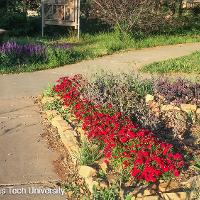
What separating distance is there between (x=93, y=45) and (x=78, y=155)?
31.7 feet

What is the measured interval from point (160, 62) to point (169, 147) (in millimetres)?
7539

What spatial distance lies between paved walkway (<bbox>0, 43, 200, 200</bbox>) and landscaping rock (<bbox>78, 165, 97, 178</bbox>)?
33cm

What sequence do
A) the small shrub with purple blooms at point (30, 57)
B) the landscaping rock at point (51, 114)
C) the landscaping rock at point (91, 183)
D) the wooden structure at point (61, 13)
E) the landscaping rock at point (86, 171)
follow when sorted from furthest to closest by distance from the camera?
the wooden structure at point (61, 13)
the small shrub with purple blooms at point (30, 57)
the landscaping rock at point (51, 114)
the landscaping rock at point (86, 171)
the landscaping rock at point (91, 183)

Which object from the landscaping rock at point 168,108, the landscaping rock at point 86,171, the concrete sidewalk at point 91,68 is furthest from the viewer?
the concrete sidewalk at point 91,68

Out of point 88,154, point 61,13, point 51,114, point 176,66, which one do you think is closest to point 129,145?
point 88,154

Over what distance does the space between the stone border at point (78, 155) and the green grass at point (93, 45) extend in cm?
333

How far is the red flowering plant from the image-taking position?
15.6 feet

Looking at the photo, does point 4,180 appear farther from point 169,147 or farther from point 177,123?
point 177,123

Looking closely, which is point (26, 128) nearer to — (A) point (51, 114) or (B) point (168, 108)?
(A) point (51, 114)

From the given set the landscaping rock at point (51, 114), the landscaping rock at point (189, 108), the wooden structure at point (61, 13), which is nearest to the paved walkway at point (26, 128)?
the landscaping rock at point (51, 114)

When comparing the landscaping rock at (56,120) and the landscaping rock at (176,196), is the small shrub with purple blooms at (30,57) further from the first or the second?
the landscaping rock at (176,196)

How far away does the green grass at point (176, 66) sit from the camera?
11.2 metres

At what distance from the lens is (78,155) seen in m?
5.54

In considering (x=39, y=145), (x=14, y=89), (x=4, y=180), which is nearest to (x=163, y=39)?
(x=14, y=89)
